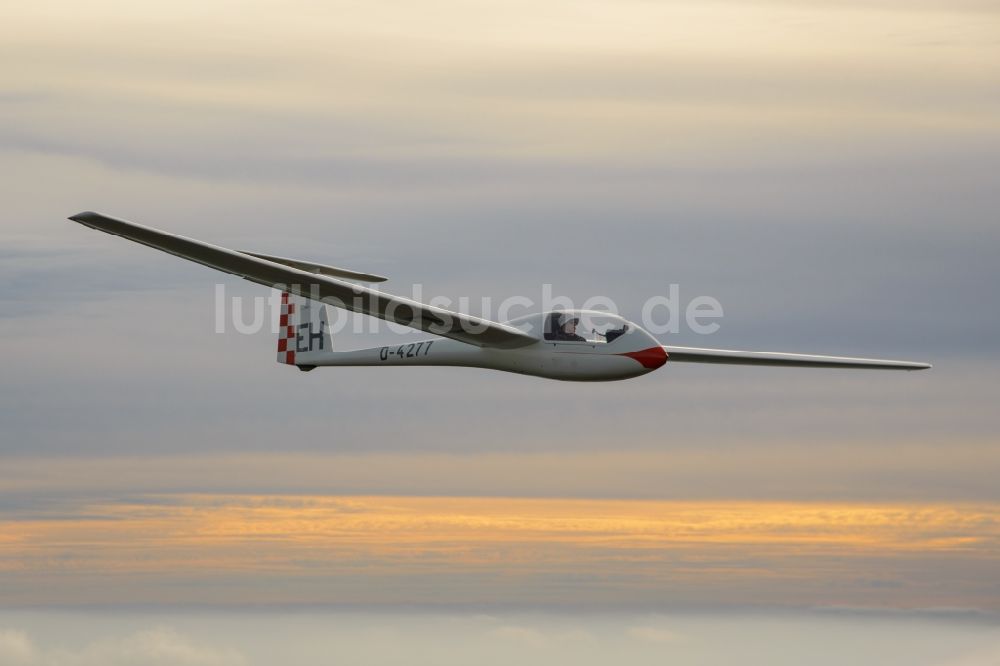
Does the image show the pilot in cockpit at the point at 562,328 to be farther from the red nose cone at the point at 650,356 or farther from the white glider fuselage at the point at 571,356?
the red nose cone at the point at 650,356

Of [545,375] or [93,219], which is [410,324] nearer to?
[545,375]

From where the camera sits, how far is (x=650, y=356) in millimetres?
33375

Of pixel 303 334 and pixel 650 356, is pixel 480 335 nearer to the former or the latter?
pixel 650 356

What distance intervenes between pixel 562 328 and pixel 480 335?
2.33 metres

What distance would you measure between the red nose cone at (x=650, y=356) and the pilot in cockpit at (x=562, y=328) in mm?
1591

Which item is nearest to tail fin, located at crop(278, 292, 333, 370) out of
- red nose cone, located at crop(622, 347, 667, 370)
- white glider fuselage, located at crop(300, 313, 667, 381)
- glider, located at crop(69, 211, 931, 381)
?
glider, located at crop(69, 211, 931, 381)

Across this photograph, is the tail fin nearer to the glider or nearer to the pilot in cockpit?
the glider

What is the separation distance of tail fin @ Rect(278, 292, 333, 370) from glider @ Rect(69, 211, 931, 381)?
1.74 meters

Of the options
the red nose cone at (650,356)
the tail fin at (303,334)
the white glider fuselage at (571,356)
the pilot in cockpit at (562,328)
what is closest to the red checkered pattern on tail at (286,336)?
the tail fin at (303,334)

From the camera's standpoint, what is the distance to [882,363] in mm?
37688

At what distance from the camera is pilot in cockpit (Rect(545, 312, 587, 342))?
111 ft

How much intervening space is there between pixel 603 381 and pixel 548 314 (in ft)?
8.01

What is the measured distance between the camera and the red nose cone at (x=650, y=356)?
33344 millimetres

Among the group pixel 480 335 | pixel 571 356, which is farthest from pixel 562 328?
pixel 480 335
